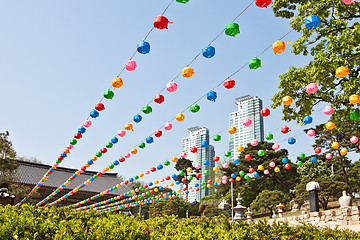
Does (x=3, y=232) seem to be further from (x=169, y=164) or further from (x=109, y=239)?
(x=169, y=164)

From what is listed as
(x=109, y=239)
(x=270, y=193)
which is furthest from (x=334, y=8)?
(x=270, y=193)

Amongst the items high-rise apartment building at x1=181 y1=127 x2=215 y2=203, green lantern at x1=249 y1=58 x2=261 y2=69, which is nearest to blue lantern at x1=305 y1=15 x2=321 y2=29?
green lantern at x1=249 y1=58 x2=261 y2=69

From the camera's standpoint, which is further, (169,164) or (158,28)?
(169,164)

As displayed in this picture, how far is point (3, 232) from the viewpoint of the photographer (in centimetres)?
288

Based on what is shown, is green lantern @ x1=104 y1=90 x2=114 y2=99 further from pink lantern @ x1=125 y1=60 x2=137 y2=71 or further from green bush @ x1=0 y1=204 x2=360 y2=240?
green bush @ x1=0 y1=204 x2=360 y2=240

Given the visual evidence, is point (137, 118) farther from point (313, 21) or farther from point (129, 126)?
point (313, 21)

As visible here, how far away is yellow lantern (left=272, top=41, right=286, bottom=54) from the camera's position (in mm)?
4383

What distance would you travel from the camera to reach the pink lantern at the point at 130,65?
17.4 feet

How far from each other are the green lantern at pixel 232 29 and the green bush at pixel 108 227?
3.00 meters

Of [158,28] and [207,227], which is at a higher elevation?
[158,28]

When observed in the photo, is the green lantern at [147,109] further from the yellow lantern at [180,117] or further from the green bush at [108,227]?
the green bush at [108,227]

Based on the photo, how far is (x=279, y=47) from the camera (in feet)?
14.4

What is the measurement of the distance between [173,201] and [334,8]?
67.2 feet

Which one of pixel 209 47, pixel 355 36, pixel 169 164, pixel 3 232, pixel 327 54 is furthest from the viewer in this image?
pixel 169 164
